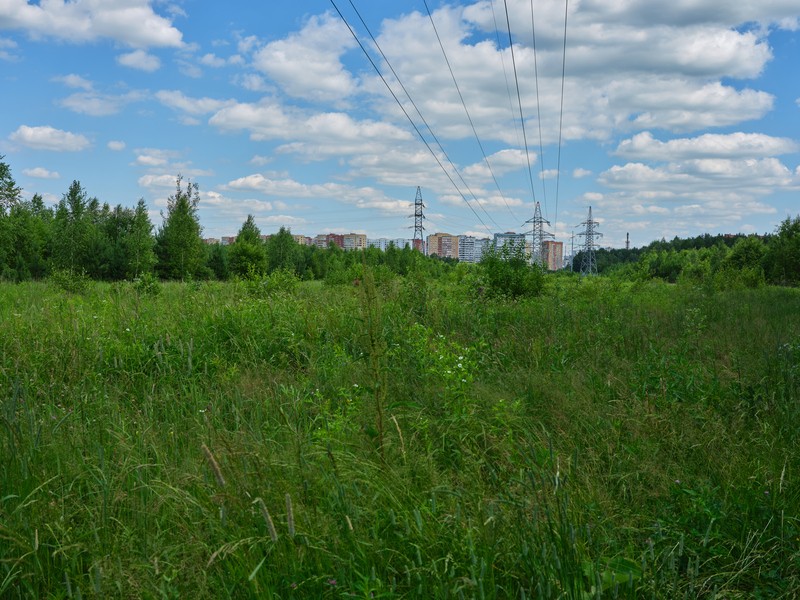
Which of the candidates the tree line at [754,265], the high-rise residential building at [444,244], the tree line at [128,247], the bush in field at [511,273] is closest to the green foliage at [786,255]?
the tree line at [754,265]

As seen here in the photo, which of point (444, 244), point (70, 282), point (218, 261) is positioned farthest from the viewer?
point (444, 244)

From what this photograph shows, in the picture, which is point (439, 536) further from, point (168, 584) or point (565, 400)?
point (565, 400)

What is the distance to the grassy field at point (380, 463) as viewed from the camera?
227cm

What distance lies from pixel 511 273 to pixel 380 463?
41.6ft

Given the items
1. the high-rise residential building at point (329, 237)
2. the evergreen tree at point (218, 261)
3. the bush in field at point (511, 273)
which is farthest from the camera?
the high-rise residential building at point (329, 237)

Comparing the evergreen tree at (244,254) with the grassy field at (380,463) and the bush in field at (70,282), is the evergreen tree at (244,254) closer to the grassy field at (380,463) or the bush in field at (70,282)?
the bush in field at (70,282)

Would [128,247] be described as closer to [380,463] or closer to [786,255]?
[380,463]

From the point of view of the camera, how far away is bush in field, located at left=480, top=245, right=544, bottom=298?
15344 millimetres

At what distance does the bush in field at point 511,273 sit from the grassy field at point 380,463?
7544mm

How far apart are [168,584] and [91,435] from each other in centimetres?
186

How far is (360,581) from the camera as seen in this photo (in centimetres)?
217

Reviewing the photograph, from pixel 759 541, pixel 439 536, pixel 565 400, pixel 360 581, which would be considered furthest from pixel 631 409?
pixel 360 581

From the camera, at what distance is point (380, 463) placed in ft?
10.6

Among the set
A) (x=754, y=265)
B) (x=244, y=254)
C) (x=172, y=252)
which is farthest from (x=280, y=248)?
(x=754, y=265)
